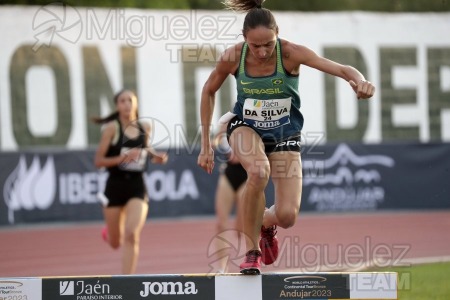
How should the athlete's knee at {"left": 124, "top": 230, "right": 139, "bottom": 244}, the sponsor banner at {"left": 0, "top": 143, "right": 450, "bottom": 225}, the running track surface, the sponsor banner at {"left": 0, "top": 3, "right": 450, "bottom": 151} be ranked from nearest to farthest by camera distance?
1. the athlete's knee at {"left": 124, "top": 230, "right": 139, "bottom": 244}
2. the running track surface
3. the sponsor banner at {"left": 0, "top": 3, "right": 450, "bottom": 151}
4. the sponsor banner at {"left": 0, "top": 143, "right": 450, "bottom": 225}

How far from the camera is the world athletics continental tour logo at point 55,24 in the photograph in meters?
18.9

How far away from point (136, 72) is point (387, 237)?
22.1 feet

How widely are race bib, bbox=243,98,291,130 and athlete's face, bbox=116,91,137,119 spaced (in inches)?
146

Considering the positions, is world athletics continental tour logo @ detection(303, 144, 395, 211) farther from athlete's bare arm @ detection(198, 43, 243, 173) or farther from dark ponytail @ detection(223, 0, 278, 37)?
dark ponytail @ detection(223, 0, 278, 37)

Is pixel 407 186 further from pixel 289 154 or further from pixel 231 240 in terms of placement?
pixel 289 154

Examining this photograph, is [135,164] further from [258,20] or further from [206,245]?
[206,245]

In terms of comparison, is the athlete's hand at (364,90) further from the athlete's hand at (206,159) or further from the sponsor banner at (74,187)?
the sponsor banner at (74,187)

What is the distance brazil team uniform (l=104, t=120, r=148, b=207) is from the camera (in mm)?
11445

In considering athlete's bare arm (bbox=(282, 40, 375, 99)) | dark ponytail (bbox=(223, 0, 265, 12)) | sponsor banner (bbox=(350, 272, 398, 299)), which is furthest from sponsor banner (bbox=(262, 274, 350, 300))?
dark ponytail (bbox=(223, 0, 265, 12))

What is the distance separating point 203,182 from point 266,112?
12875 mm

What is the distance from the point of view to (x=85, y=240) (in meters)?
18.3

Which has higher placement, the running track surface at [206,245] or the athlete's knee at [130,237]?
the athlete's knee at [130,237]

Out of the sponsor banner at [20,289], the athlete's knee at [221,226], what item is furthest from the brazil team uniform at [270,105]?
the athlete's knee at [221,226]

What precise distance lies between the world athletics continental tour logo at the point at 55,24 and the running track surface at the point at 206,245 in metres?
4.04
